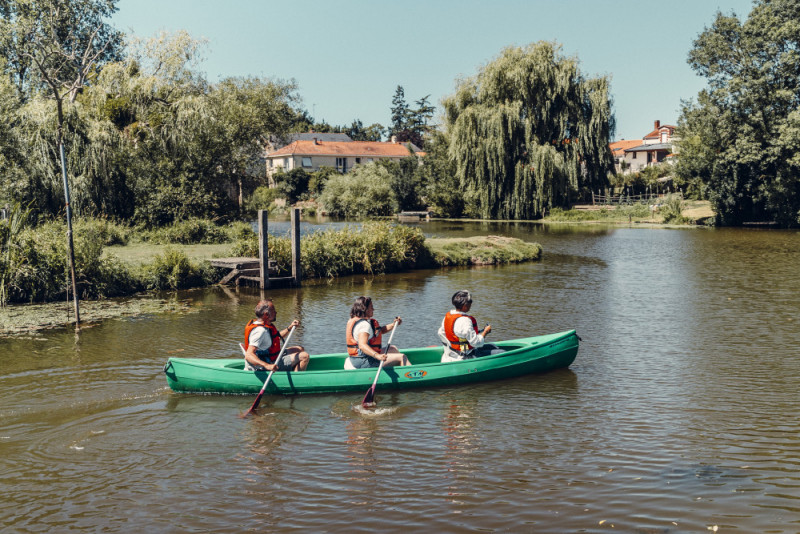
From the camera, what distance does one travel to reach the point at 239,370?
1052 centimetres

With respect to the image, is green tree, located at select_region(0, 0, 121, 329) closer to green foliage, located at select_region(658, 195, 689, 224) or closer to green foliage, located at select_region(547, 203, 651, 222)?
green foliage, located at select_region(547, 203, 651, 222)

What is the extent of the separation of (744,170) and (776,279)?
2553 centimetres

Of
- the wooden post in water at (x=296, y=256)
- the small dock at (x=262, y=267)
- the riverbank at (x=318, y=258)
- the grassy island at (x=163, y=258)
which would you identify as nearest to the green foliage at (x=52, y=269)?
the grassy island at (x=163, y=258)

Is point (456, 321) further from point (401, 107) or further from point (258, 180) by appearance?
point (401, 107)

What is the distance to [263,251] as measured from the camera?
67.9 feet

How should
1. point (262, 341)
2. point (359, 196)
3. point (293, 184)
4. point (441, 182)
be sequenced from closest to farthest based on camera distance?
point (262, 341) < point (441, 182) < point (359, 196) < point (293, 184)

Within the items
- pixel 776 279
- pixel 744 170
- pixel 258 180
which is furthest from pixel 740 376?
pixel 744 170

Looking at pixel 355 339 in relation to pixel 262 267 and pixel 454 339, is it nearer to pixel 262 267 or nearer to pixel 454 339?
pixel 454 339

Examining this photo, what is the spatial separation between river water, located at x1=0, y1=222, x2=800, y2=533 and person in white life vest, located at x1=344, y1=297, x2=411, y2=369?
0.56 m

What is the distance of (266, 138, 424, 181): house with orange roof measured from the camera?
86.8 m

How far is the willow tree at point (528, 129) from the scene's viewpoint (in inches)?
1751

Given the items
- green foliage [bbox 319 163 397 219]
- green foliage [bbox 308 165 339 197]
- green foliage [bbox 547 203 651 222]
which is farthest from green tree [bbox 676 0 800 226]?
green foliage [bbox 308 165 339 197]

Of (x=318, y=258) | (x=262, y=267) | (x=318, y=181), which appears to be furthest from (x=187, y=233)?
(x=318, y=181)

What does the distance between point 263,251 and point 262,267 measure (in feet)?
1.69
